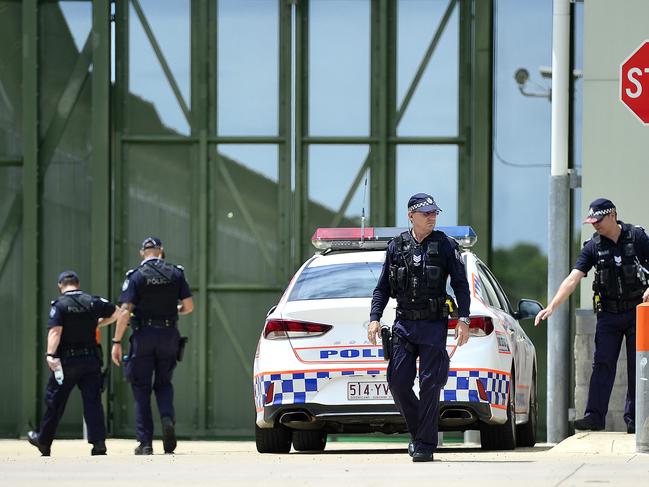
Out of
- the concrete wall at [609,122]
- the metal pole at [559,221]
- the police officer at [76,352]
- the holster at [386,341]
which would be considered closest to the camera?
the holster at [386,341]

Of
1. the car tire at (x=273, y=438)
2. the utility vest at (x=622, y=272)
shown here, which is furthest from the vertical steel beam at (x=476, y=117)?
the car tire at (x=273, y=438)

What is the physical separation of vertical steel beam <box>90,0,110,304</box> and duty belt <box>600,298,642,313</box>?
7.63m

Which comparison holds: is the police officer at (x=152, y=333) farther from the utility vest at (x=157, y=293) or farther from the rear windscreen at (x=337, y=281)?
the rear windscreen at (x=337, y=281)

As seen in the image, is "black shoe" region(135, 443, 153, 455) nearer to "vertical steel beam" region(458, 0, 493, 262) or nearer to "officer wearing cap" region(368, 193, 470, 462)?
"officer wearing cap" region(368, 193, 470, 462)

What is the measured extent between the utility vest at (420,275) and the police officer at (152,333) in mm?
3471

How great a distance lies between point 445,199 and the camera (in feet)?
60.7

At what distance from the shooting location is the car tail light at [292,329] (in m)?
11.6

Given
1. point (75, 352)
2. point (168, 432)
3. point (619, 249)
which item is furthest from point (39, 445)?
point (619, 249)

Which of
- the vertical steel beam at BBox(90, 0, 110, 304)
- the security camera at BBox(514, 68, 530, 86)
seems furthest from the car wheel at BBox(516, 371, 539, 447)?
Result: the vertical steel beam at BBox(90, 0, 110, 304)

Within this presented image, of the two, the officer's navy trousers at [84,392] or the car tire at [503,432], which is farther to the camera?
the officer's navy trousers at [84,392]

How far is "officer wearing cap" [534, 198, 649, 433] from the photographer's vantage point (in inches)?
483

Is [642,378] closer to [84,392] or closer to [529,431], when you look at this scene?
[529,431]

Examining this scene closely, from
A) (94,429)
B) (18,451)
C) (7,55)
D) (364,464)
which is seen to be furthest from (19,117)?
(364,464)

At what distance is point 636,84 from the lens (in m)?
14.8
